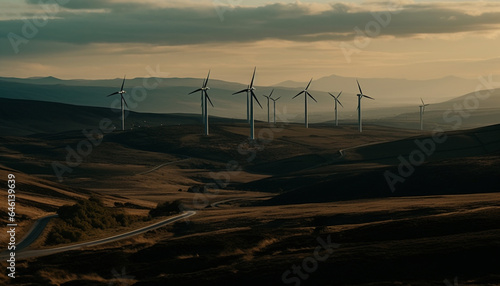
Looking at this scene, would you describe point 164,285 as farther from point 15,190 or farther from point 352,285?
point 15,190

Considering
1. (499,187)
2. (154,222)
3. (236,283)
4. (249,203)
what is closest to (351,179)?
(249,203)

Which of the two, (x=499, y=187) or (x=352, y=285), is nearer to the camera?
(x=352, y=285)

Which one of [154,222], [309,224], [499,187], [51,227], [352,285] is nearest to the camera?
[352,285]

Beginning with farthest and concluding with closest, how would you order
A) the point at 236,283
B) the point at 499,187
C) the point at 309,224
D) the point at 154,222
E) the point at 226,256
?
the point at 499,187 → the point at 154,222 → the point at 309,224 → the point at 226,256 → the point at 236,283

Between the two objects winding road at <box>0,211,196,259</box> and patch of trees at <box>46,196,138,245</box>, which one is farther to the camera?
patch of trees at <box>46,196,138,245</box>

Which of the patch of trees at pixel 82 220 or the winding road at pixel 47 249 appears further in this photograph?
Result: the patch of trees at pixel 82 220

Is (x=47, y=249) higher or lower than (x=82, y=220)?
higher

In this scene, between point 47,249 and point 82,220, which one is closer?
point 47,249

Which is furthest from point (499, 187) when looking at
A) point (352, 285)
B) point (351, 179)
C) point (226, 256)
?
point (352, 285)

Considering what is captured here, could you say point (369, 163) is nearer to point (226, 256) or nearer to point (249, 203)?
point (249, 203)
